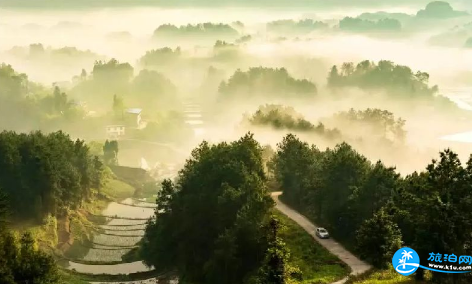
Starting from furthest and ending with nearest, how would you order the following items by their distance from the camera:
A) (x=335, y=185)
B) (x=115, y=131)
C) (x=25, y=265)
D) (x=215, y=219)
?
(x=115, y=131) → (x=215, y=219) → (x=335, y=185) → (x=25, y=265)

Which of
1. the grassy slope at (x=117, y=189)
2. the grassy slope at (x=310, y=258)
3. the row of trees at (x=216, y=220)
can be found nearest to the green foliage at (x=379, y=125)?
the grassy slope at (x=117, y=189)

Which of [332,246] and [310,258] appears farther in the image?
[332,246]

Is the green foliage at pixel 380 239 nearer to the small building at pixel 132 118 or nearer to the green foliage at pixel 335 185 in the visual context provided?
the green foliage at pixel 335 185

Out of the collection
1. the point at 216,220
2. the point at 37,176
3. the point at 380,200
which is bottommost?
the point at 216,220

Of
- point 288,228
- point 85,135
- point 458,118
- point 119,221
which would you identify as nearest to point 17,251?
point 288,228

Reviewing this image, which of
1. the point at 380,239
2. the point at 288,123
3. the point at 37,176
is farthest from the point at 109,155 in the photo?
the point at 380,239

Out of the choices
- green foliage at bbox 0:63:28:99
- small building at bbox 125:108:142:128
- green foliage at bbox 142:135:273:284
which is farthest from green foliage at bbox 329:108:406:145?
green foliage at bbox 0:63:28:99

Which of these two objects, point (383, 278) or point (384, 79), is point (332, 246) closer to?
Answer: point (383, 278)
